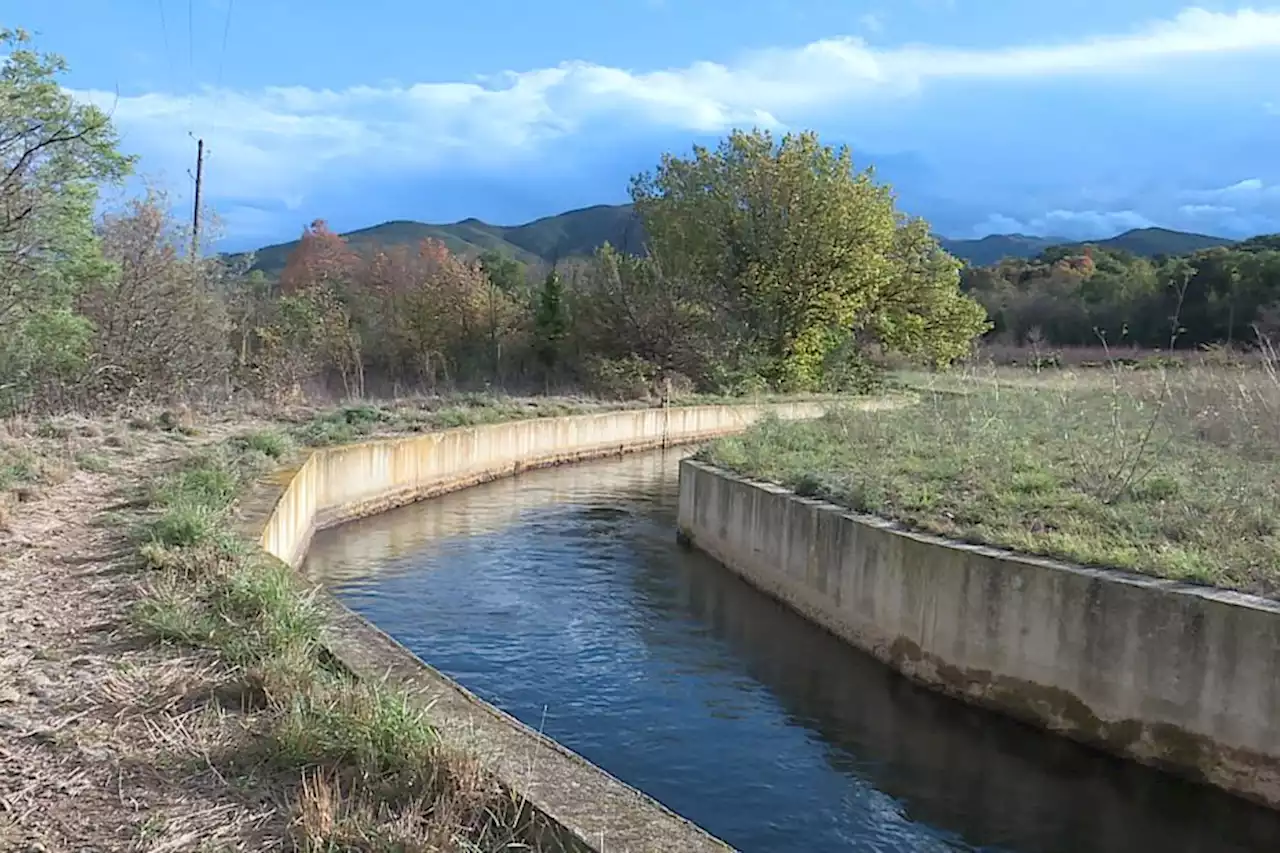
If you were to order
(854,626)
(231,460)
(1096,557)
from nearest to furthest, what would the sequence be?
1. (1096,557)
2. (854,626)
3. (231,460)

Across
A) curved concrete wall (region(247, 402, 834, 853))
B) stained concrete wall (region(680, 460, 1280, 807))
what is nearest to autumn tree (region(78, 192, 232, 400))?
curved concrete wall (region(247, 402, 834, 853))

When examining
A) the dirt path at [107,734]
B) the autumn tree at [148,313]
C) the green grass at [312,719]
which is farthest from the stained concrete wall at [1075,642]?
the autumn tree at [148,313]

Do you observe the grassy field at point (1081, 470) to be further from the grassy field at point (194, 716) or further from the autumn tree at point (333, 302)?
the autumn tree at point (333, 302)

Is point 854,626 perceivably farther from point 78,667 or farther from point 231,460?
point 231,460

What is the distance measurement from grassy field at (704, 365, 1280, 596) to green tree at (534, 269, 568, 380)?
19194 mm

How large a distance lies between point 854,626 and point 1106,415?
9.16 m

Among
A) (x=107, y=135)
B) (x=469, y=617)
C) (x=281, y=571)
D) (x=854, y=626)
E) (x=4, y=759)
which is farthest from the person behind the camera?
(x=107, y=135)

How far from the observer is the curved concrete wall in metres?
3.90

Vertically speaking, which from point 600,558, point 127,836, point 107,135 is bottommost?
point 600,558

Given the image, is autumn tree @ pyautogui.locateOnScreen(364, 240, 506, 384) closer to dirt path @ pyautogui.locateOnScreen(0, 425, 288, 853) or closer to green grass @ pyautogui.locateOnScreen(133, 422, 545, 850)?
green grass @ pyautogui.locateOnScreen(133, 422, 545, 850)

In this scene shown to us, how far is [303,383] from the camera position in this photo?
24281 mm

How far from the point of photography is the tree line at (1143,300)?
1593 inches

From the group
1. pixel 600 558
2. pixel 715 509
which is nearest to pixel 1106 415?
pixel 715 509

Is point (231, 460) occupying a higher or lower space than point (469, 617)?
higher
